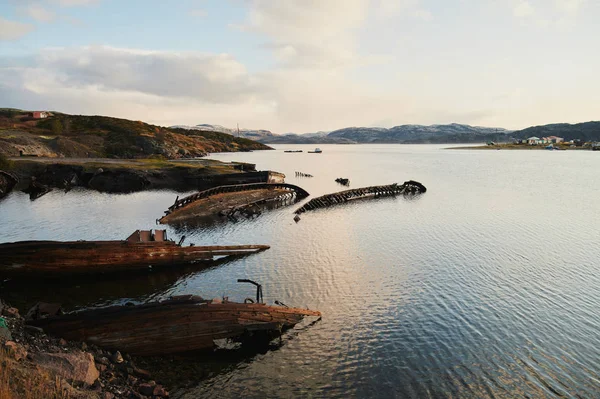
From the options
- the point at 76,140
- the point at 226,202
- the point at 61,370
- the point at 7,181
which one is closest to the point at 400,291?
the point at 61,370

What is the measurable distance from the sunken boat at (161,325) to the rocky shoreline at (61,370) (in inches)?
23.7

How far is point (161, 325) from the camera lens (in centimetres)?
1864

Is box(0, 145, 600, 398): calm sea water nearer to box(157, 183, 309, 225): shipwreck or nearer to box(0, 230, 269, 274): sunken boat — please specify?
box(0, 230, 269, 274): sunken boat

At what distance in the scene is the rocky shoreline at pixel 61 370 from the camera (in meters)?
11.9

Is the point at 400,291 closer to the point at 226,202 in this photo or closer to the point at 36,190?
the point at 226,202

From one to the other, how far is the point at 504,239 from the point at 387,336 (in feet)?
95.3

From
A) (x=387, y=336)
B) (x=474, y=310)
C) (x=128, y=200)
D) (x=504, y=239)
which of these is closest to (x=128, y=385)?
(x=387, y=336)

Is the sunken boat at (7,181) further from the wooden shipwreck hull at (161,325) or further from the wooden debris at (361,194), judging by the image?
the wooden shipwreck hull at (161,325)

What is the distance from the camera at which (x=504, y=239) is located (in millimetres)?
43406

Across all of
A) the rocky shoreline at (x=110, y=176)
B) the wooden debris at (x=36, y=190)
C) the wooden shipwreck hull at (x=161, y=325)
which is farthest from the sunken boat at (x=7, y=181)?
the wooden shipwreck hull at (x=161, y=325)

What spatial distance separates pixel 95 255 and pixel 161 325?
15.2 metres

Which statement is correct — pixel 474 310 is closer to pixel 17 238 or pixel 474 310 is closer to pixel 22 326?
pixel 22 326

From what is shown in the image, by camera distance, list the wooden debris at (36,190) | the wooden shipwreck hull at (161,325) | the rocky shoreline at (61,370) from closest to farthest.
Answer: the rocky shoreline at (61,370), the wooden shipwreck hull at (161,325), the wooden debris at (36,190)

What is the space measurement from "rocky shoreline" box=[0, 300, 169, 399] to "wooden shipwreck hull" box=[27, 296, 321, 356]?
0.59m
